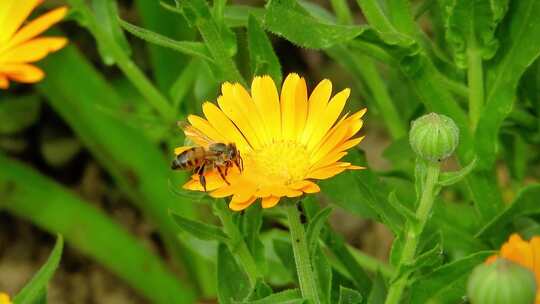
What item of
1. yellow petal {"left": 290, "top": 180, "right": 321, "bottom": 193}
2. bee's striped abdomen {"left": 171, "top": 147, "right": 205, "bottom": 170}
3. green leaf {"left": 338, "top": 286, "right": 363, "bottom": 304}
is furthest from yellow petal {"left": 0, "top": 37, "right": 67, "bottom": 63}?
green leaf {"left": 338, "top": 286, "right": 363, "bottom": 304}

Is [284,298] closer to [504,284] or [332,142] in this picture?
[332,142]

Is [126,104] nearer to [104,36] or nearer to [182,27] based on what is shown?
[182,27]

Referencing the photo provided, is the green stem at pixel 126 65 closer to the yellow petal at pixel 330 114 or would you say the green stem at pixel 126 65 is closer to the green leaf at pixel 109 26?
the green leaf at pixel 109 26

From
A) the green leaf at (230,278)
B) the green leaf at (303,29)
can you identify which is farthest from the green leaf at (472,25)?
the green leaf at (230,278)

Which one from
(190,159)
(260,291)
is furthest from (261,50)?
(260,291)

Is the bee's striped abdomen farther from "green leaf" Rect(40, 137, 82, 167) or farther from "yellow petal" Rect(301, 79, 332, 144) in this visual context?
"green leaf" Rect(40, 137, 82, 167)
